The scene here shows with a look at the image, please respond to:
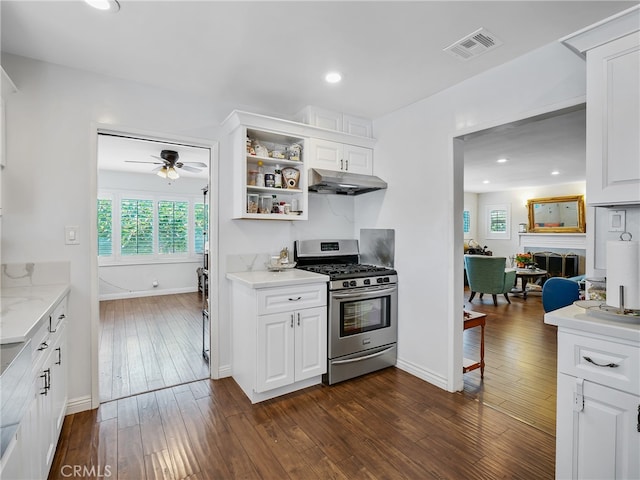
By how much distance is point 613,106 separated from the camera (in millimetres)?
1547

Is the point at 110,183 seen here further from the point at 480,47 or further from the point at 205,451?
the point at 480,47

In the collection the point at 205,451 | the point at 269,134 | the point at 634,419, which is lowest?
the point at 205,451

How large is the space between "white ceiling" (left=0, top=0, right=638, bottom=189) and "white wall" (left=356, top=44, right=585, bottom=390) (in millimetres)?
177

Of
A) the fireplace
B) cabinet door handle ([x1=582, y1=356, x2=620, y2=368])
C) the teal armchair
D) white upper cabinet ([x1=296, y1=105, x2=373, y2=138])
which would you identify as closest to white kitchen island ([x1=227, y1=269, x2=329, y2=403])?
white upper cabinet ([x1=296, y1=105, x2=373, y2=138])

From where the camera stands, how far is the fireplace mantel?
7.69 metres

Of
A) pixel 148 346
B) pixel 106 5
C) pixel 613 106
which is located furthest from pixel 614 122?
pixel 148 346

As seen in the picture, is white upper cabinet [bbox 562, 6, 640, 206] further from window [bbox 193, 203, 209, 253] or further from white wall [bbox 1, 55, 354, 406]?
window [bbox 193, 203, 209, 253]

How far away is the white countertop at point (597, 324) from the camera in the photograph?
4.21 feet

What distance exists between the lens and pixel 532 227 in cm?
854

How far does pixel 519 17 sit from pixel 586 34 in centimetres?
38

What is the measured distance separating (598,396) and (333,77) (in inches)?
99.4

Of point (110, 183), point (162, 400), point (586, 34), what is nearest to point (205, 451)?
point (162, 400)

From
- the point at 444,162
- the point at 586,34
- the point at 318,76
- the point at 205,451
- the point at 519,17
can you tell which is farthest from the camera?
the point at 444,162

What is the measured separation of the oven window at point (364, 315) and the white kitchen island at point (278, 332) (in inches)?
7.9
